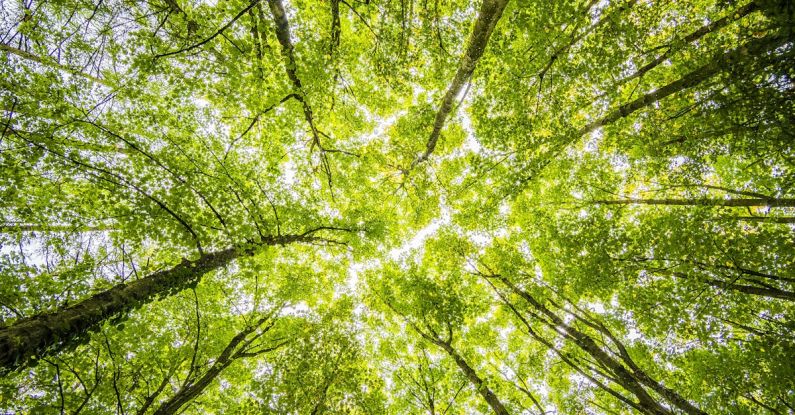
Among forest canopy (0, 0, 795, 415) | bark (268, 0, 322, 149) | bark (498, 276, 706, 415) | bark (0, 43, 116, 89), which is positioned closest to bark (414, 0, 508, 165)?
forest canopy (0, 0, 795, 415)

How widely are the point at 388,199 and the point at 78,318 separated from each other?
9.15 meters

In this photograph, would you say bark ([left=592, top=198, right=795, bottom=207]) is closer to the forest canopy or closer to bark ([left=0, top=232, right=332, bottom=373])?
the forest canopy

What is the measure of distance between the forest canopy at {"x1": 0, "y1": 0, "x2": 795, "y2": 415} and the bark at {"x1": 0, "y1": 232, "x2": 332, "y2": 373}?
0.03m

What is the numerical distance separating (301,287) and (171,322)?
400 cm

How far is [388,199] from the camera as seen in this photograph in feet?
38.9

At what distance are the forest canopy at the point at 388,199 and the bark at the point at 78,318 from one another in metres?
0.03

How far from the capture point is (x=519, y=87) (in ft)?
21.3

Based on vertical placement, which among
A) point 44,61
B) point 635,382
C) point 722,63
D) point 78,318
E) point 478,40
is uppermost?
point 44,61

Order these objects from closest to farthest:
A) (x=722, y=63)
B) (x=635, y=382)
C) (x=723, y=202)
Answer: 1. (x=722, y=63)
2. (x=635, y=382)
3. (x=723, y=202)

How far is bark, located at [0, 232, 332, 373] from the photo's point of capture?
3.19 m

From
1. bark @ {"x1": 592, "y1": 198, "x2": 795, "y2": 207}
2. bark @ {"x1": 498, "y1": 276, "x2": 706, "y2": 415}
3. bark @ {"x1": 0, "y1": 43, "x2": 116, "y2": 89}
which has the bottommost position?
bark @ {"x1": 498, "y1": 276, "x2": 706, "y2": 415}

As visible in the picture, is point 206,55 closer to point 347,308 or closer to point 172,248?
point 172,248

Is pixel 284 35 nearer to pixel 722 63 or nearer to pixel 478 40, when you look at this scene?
pixel 478 40

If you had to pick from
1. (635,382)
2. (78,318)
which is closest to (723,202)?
(635,382)
